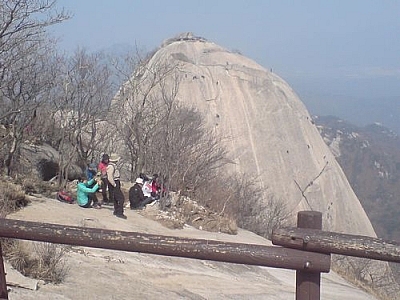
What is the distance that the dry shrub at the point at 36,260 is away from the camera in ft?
19.3

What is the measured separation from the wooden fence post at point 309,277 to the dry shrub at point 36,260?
389 cm

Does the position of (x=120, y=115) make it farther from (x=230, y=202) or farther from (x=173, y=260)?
(x=173, y=260)

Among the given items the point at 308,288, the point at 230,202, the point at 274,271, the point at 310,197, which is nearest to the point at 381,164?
the point at 310,197

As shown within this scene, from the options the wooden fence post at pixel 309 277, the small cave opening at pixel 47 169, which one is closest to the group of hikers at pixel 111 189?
the small cave opening at pixel 47 169

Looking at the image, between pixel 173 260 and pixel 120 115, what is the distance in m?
14.0

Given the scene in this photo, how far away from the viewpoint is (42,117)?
1925cm

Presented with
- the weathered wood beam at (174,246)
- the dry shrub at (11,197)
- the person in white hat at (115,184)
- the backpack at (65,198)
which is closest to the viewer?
the weathered wood beam at (174,246)

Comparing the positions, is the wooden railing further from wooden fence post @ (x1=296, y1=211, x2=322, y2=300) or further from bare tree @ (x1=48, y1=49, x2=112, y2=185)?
→ bare tree @ (x1=48, y1=49, x2=112, y2=185)

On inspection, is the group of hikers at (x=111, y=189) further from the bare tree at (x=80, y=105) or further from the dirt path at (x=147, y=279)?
the bare tree at (x=80, y=105)

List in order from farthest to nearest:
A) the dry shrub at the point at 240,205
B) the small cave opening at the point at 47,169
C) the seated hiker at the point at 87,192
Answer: the dry shrub at the point at 240,205
the small cave opening at the point at 47,169
the seated hiker at the point at 87,192

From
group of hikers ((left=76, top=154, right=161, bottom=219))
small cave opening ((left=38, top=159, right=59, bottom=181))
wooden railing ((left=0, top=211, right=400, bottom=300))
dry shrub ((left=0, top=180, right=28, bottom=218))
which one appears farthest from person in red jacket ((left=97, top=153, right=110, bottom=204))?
wooden railing ((left=0, top=211, right=400, bottom=300))

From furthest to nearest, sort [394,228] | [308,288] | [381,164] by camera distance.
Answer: [381,164] < [394,228] < [308,288]

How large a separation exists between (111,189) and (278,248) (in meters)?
11.1

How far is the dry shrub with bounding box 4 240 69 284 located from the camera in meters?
5.89
